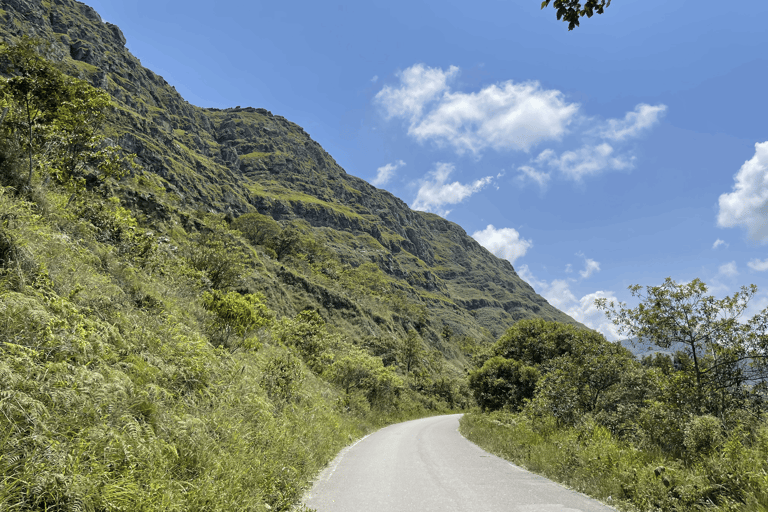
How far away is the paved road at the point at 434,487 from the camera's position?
249 inches

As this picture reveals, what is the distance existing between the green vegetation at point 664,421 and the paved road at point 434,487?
955 millimetres

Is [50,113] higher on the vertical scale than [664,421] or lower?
higher

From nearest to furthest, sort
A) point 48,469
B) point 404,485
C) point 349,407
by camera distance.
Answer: point 48,469, point 404,485, point 349,407

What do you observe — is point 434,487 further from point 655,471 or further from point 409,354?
point 409,354

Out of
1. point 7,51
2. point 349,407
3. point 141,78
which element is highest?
point 141,78

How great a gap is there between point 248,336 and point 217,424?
7119 mm

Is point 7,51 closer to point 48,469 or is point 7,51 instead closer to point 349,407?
point 48,469

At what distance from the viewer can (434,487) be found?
7637mm

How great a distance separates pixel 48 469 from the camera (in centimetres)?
338

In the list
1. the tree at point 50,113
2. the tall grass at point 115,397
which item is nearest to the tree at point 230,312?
the tall grass at point 115,397

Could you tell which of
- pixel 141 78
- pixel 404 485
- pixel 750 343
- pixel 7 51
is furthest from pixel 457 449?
pixel 141 78

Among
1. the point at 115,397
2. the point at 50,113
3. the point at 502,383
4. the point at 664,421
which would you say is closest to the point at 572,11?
the point at 115,397

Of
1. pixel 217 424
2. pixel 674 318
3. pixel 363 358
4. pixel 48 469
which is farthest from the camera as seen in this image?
pixel 363 358

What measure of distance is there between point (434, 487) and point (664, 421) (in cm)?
627
